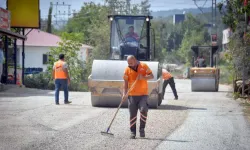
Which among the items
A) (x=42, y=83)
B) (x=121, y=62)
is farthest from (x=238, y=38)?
(x=42, y=83)

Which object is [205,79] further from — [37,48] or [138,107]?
[37,48]

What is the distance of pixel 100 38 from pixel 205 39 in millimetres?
42223

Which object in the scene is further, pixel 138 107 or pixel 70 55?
pixel 70 55

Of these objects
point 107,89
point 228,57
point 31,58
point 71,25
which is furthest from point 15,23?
point 71,25

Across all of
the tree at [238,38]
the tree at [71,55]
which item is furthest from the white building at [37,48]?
the tree at [238,38]

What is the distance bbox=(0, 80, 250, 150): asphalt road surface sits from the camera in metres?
11.3

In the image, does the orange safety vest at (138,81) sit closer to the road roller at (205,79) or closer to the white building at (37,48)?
the road roller at (205,79)

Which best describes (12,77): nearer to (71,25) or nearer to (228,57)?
(228,57)

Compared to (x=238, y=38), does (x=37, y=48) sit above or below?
above

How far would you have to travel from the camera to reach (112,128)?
13.6m

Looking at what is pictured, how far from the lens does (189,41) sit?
92188 millimetres

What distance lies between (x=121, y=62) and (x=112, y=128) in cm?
564

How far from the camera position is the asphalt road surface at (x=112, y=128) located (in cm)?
1126

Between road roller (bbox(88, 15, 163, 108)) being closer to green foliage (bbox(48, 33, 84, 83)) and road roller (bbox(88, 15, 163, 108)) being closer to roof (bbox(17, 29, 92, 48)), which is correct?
green foliage (bbox(48, 33, 84, 83))
